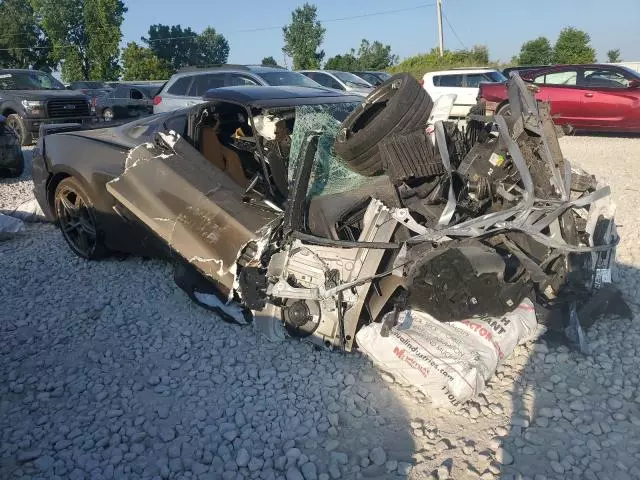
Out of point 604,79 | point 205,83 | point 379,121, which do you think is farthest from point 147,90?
point 379,121

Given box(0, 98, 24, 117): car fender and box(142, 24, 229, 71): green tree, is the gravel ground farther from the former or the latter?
box(142, 24, 229, 71): green tree

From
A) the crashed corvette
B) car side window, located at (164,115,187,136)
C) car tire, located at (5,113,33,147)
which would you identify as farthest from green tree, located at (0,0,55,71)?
the crashed corvette

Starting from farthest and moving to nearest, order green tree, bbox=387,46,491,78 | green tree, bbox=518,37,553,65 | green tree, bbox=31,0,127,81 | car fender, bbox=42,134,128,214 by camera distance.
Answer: green tree, bbox=31,0,127,81 → green tree, bbox=518,37,553,65 → green tree, bbox=387,46,491,78 → car fender, bbox=42,134,128,214

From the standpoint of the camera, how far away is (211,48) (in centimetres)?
5700

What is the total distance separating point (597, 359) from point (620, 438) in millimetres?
687

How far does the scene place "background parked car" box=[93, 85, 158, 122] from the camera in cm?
1445

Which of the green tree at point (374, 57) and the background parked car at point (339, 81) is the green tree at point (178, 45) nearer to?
the green tree at point (374, 57)

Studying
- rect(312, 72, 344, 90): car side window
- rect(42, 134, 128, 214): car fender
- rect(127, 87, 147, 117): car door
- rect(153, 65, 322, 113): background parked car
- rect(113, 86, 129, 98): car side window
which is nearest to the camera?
rect(42, 134, 128, 214): car fender

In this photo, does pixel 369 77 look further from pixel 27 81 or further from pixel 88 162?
pixel 88 162

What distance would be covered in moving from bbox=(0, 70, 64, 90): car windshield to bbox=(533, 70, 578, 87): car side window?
1143cm

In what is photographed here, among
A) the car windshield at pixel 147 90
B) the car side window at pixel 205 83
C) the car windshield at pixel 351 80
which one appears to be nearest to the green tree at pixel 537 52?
the car windshield at pixel 351 80

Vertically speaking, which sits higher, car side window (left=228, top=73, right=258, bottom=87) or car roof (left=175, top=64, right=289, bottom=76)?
car roof (left=175, top=64, right=289, bottom=76)

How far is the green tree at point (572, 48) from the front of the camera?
30.6 m

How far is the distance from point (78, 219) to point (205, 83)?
5825 millimetres
